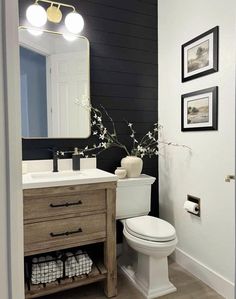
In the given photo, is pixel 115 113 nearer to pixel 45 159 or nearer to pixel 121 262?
pixel 45 159

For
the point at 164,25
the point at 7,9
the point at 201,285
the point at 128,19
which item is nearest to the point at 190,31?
the point at 164,25

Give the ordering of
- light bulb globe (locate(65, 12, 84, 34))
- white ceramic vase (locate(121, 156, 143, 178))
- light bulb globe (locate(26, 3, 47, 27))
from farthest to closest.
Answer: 1. white ceramic vase (locate(121, 156, 143, 178))
2. light bulb globe (locate(65, 12, 84, 34))
3. light bulb globe (locate(26, 3, 47, 27))

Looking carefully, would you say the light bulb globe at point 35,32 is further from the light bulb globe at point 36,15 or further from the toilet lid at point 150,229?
the toilet lid at point 150,229

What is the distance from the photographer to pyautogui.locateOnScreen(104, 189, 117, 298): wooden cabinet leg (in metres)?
1.79

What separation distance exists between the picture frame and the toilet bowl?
837 mm

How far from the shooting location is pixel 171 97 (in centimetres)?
235

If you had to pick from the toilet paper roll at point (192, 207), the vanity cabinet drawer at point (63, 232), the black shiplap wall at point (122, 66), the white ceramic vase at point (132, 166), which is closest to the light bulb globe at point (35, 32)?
the black shiplap wall at point (122, 66)

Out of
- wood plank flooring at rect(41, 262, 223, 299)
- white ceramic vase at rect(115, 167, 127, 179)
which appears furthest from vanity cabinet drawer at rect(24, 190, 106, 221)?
wood plank flooring at rect(41, 262, 223, 299)

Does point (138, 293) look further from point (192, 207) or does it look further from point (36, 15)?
point (36, 15)

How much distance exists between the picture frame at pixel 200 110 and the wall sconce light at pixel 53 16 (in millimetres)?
1120

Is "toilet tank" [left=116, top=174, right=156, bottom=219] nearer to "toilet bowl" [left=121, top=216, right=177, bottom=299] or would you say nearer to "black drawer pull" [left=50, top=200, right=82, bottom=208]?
"toilet bowl" [left=121, top=216, right=177, bottom=299]

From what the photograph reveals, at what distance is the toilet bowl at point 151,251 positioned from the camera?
1737 millimetres

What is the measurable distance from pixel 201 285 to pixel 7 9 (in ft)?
7.04

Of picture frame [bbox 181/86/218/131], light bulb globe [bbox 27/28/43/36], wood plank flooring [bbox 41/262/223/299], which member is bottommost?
wood plank flooring [bbox 41/262/223/299]
